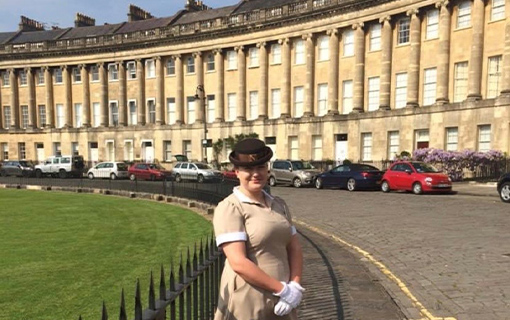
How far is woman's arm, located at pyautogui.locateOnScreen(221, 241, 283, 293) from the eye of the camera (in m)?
2.46

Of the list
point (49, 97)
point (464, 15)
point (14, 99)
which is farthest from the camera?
point (14, 99)

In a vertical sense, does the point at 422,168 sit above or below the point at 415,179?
above

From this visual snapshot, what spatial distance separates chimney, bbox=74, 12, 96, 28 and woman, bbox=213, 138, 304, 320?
220ft

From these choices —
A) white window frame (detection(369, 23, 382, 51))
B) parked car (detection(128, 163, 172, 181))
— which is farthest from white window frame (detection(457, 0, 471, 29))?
parked car (detection(128, 163, 172, 181))

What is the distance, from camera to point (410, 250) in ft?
26.8

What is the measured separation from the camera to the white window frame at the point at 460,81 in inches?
1189

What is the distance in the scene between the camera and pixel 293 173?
26.1 m

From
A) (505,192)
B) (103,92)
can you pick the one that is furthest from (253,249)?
(103,92)

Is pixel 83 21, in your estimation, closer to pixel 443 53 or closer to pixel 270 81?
pixel 270 81

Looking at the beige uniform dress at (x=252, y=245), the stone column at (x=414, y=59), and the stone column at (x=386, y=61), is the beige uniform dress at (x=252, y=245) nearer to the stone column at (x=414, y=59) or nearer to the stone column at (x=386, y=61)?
the stone column at (x=414, y=59)

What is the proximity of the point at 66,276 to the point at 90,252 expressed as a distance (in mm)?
1663

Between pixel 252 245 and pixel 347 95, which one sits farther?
pixel 347 95

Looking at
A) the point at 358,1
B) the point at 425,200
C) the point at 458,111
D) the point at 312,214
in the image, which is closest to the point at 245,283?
the point at 312,214

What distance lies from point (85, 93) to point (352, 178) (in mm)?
43215
